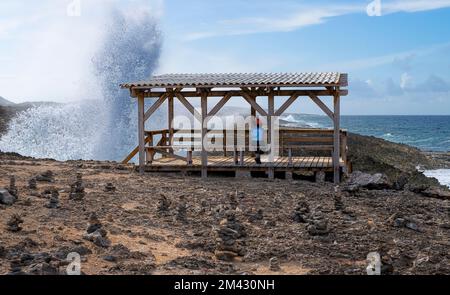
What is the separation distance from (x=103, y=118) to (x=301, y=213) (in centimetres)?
3645

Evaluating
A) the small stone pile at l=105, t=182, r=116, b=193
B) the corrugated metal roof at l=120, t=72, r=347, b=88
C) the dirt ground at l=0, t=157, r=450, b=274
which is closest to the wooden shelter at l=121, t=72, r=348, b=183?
the corrugated metal roof at l=120, t=72, r=347, b=88

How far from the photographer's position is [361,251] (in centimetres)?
970

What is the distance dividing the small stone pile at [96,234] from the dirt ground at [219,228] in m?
0.12

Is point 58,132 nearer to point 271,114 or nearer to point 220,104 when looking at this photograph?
point 220,104

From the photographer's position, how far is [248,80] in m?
18.4

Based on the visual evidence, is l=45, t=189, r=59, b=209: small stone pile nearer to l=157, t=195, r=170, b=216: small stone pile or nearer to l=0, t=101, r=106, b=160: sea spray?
l=157, t=195, r=170, b=216: small stone pile

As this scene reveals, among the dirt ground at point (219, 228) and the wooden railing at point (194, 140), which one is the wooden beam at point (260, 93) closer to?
the wooden railing at point (194, 140)

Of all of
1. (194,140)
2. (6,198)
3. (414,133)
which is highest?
(194,140)

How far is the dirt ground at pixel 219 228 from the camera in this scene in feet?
28.7

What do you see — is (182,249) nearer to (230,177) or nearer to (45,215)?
(45,215)

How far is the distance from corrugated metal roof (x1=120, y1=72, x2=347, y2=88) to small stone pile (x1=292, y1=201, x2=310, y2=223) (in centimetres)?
585

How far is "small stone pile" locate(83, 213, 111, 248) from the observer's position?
31.4ft

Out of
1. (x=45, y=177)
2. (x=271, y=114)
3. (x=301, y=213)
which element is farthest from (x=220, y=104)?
(x=301, y=213)
